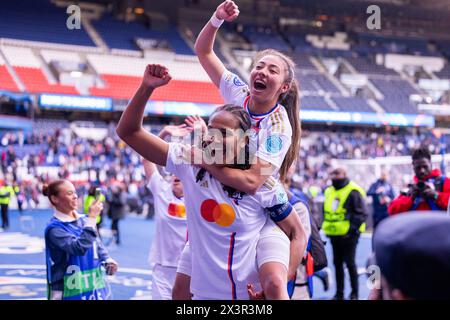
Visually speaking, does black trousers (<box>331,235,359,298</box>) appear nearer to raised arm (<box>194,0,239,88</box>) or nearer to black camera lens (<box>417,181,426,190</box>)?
black camera lens (<box>417,181,426,190</box>)

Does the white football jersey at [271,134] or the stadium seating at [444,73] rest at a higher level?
the stadium seating at [444,73]

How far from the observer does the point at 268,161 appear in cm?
269

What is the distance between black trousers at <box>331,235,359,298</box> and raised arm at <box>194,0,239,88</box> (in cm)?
511

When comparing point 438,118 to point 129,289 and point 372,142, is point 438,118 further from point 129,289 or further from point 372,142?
point 129,289

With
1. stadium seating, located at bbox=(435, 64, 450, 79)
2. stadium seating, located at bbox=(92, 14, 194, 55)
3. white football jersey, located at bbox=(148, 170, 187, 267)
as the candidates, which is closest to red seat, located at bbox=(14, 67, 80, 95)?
stadium seating, located at bbox=(92, 14, 194, 55)

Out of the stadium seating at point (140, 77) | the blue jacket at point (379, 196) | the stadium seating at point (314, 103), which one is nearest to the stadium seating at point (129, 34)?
the stadium seating at point (140, 77)

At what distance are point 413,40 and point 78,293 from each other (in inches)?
1417

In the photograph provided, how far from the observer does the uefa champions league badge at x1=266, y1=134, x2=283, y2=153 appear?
278 centimetres

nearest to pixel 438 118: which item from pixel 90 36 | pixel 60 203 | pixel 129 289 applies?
pixel 90 36

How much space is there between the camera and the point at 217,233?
251 centimetres

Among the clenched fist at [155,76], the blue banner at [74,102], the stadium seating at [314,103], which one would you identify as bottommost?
the clenched fist at [155,76]

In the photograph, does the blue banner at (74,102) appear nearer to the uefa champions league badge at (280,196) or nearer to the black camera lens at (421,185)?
the black camera lens at (421,185)

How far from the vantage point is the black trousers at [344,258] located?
7.96 metres

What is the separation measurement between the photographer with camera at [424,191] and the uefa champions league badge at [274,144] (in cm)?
273
